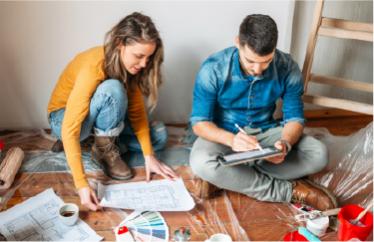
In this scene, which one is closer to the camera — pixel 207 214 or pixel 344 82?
pixel 207 214

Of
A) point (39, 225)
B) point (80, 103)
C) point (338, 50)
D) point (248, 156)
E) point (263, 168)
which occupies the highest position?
point (338, 50)

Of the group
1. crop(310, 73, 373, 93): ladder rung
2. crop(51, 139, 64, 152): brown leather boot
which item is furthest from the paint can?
crop(51, 139, 64, 152): brown leather boot

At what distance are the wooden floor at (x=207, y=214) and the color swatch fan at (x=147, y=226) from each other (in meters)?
0.02

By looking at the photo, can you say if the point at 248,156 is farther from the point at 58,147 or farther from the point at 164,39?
the point at 58,147

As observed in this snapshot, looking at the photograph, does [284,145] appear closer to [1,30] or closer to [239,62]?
[239,62]

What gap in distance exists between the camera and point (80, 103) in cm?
144

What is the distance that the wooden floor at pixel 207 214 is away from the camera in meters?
1.44

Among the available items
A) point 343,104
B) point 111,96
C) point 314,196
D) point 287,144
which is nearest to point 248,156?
point 287,144

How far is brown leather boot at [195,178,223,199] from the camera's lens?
156 centimetres

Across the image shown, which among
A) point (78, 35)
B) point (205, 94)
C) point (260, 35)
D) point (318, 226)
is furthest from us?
point (78, 35)

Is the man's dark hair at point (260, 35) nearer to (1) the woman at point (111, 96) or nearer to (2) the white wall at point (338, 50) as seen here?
(1) the woman at point (111, 96)

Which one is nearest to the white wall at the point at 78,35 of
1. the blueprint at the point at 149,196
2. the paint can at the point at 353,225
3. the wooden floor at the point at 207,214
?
the wooden floor at the point at 207,214

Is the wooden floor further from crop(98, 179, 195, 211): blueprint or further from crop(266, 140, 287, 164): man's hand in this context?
crop(266, 140, 287, 164): man's hand

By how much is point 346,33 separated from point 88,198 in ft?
3.66
